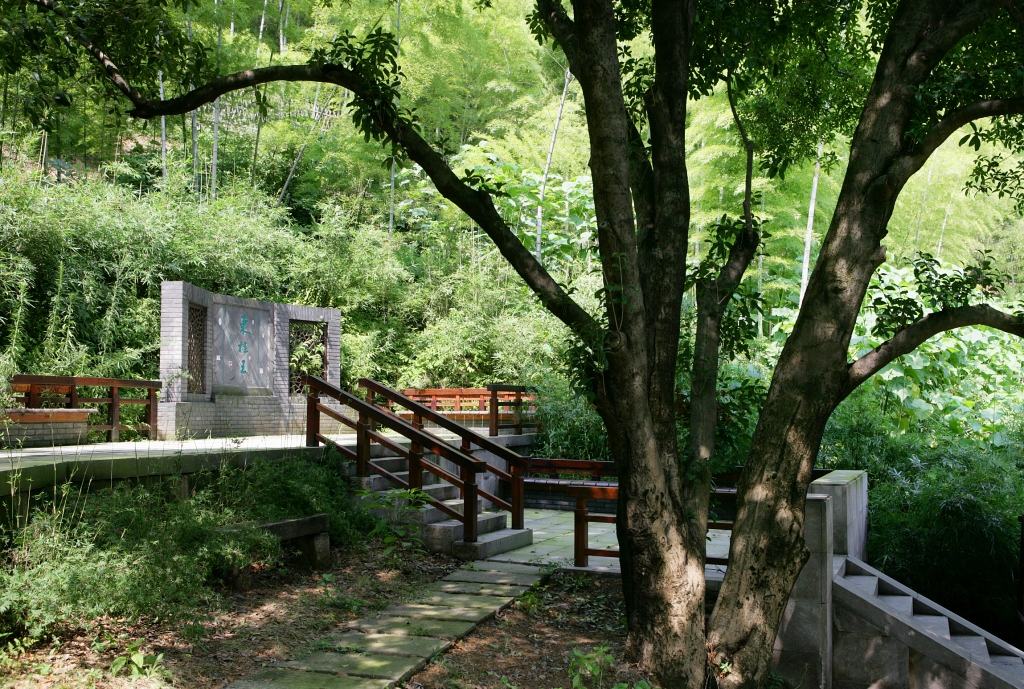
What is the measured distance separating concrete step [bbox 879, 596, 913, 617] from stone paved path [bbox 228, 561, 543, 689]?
278cm

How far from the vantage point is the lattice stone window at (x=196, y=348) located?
1063cm

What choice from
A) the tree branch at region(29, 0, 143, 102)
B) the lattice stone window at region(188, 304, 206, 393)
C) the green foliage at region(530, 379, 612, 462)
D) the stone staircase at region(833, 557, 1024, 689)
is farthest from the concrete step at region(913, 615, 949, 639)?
the lattice stone window at region(188, 304, 206, 393)

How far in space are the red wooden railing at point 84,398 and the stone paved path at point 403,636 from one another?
4665 mm

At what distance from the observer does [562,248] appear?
19.6 metres

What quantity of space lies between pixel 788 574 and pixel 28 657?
382 cm

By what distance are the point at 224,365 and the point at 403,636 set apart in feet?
24.5

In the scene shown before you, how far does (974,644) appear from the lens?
6.21 m

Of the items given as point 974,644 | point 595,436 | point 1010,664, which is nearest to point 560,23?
point 974,644

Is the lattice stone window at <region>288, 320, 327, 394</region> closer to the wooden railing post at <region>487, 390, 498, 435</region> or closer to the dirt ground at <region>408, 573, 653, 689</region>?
the wooden railing post at <region>487, 390, 498, 435</region>

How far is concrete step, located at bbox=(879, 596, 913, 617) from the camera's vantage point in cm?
620

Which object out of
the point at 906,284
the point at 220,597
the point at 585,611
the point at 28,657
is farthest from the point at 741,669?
the point at 906,284

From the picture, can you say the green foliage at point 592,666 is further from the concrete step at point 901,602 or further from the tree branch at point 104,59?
the tree branch at point 104,59

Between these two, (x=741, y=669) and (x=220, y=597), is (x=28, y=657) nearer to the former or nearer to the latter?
(x=220, y=597)

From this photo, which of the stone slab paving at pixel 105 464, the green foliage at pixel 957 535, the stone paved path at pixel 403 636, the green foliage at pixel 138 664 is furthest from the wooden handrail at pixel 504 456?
the green foliage at pixel 138 664
